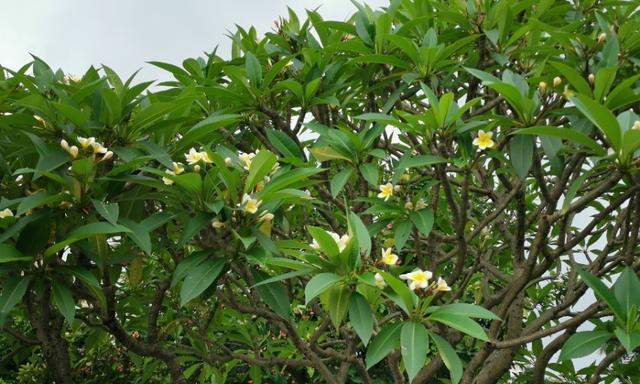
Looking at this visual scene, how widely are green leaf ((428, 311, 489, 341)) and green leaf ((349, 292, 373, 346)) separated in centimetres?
15

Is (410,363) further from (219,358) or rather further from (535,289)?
(535,289)

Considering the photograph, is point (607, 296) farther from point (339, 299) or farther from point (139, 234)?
point (139, 234)

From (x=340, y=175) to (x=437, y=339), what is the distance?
638 mm

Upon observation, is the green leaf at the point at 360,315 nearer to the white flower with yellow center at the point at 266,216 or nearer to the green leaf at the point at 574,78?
the white flower with yellow center at the point at 266,216

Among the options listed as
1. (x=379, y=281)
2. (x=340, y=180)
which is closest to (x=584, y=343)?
(x=379, y=281)

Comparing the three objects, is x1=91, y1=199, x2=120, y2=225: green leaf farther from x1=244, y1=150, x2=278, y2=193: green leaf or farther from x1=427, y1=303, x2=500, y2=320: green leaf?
x1=427, y1=303, x2=500, y2=320: green leaf

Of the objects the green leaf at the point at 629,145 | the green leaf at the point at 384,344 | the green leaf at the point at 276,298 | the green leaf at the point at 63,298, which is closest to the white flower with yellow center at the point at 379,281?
the green leaf at the point at 384,344

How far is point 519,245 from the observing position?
2.44 metres

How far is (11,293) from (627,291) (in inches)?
63.0

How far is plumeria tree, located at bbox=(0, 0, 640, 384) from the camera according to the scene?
1710mm

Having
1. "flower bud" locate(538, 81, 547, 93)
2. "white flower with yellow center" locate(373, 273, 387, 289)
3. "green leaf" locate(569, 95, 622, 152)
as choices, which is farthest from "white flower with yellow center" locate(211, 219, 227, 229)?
"flower bud" locate(538, 81, 547, 93)

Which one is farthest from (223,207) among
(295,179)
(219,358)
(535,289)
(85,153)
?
(535,289)

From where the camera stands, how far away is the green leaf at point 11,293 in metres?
1.71

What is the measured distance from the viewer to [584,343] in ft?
6.07
